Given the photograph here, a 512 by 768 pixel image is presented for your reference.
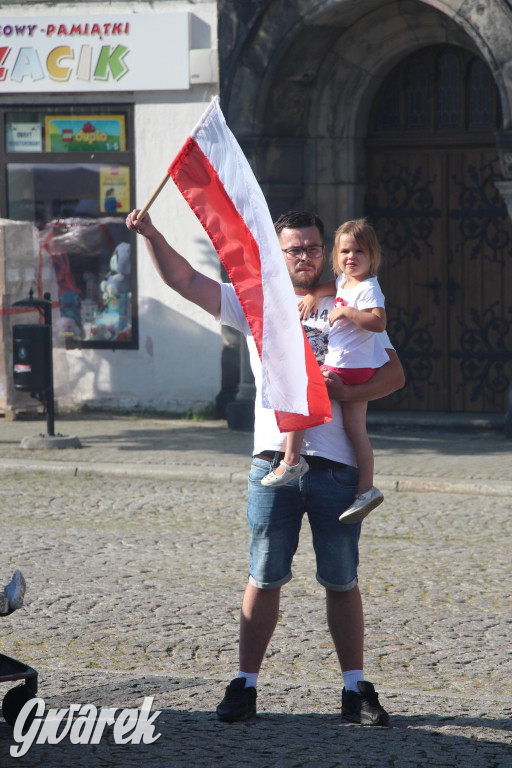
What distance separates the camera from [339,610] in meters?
4.75

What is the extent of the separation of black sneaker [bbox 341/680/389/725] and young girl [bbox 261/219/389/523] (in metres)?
0.62

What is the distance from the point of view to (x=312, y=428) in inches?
186

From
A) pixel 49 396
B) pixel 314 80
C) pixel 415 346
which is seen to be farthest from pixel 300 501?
pixel 314 80

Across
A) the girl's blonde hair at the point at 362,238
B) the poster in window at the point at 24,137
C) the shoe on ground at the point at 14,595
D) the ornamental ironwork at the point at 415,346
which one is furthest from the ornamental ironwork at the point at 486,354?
the shoe on ground at the point at 14,595

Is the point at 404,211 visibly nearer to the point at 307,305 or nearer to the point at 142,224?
the point at 307,305

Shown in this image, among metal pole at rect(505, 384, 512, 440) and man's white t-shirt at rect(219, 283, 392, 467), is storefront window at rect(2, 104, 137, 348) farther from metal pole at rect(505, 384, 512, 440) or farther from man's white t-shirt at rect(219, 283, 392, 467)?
man's white t-shirt at rect(219, 283, 392, 467)

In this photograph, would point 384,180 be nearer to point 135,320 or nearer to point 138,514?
point 135,320

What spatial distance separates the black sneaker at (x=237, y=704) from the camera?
4.61 metres

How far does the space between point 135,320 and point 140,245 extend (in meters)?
0.84

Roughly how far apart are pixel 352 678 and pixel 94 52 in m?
10.8

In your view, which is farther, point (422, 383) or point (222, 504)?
point (422, 383)

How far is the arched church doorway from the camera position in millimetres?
13219

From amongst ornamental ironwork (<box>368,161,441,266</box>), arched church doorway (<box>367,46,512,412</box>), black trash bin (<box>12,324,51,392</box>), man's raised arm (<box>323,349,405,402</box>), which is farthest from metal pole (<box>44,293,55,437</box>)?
man's raised arm (<box>323,349,405,402</box>)

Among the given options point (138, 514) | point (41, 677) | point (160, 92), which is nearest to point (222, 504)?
point (138, 514)
